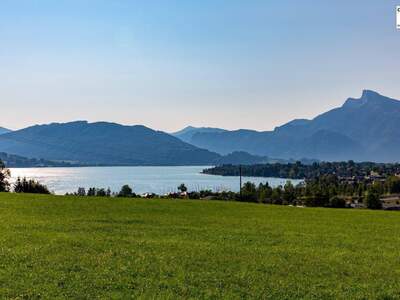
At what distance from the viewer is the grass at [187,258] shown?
1042 cm

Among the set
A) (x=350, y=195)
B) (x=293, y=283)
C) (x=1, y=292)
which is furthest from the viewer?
(x=350, y=195)

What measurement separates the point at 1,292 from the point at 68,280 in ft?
4.95

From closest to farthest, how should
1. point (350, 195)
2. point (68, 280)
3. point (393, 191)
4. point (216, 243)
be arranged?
point (68, 280) → point (216, 243) → point (350, 195) → point (393, 191)

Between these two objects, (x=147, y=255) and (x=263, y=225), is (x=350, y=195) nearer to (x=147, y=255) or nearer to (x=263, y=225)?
(x=263, y=225)

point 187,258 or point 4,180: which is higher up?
point 4,180

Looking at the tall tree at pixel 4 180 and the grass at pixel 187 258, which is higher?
the tall tree at pixel 4 180

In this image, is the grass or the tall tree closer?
the grass

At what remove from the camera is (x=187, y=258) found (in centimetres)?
1346

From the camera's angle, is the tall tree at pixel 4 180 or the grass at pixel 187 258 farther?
the tall tree at pixel 4 180

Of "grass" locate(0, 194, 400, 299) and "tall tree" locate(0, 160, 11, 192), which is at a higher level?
"tall tree" locate(0, 160, 11, 192)

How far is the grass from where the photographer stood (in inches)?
410

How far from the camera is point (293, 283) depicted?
11.3m

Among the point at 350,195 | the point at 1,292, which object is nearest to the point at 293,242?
the point at 1,292

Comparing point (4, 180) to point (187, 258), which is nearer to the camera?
point (187, 258)
